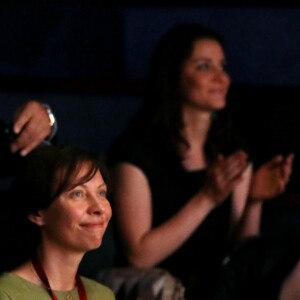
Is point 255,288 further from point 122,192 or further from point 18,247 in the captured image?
point 18,247

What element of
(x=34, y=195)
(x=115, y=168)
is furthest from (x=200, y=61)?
(x=34, y=195)

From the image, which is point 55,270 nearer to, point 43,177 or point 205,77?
point 43,177

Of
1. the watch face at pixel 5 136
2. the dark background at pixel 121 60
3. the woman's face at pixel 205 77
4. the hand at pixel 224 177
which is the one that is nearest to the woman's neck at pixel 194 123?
the woman's face at pixel 205 77

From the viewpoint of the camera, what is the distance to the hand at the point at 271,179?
2.30 m

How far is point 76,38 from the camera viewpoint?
2699mm

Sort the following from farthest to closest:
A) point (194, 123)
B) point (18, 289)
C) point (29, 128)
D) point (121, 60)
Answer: point (121, 60) < point (194, 123) < point (29, 128) < point (18, 289)

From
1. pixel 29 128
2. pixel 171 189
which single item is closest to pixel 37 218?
pixel 29 128

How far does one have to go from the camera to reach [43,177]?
175cm

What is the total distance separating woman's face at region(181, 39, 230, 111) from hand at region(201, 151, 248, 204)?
0.15 metres

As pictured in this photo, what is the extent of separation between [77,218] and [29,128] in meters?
0.25

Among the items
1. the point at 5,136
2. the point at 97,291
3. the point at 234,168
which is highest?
the point at 5,136

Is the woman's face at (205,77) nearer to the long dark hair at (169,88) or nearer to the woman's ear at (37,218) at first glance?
the long dark hair at (169,88)

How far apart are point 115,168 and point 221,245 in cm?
30

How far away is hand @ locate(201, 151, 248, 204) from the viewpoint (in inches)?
86.1
